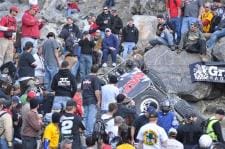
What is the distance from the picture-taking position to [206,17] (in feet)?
82.0

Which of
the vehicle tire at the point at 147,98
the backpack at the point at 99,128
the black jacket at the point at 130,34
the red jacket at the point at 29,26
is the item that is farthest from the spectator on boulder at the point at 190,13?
the backpack at the point at 99,128

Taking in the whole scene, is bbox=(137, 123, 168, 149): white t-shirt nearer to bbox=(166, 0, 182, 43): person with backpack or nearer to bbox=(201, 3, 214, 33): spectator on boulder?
bbox=(166, 0, 182, 43): person with backpack

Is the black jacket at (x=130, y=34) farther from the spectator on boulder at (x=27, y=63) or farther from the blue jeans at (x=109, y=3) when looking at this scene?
the blue jeans at (x=109, y=3)

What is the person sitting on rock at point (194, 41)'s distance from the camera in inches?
897

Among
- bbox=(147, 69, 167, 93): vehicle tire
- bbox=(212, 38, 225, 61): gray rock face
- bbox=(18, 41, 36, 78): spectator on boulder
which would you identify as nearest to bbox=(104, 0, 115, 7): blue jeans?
bbox=(212, 38, 225, 61): gray rock face

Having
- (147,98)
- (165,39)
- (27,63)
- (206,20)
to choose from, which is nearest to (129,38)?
(165,39)

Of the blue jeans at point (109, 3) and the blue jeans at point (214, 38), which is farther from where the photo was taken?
the blue jeans at point (109, 3)

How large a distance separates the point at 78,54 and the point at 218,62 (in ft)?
13.1

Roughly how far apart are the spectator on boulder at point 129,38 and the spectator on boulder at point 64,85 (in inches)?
284

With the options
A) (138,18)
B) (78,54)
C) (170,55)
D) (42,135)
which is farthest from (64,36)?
(42,135)

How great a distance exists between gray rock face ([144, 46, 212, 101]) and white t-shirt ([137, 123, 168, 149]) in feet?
26.4

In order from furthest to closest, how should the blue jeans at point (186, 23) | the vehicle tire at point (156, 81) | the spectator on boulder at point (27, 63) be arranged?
the blue jeans at point (186, 23) → the vehicle tire at point (156, 81) → the spectator on boulder at point (27, 63)

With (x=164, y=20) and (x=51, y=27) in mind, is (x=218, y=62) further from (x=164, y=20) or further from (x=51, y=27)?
(x=51, y=27)

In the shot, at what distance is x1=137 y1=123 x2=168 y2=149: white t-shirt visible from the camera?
1492 cm
